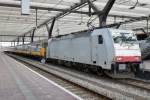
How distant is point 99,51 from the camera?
52.8 ft

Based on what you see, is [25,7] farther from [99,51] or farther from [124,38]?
[124,38]

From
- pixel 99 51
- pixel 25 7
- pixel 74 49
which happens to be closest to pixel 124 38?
pixel 99 51

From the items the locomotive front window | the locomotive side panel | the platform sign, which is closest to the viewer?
the locomotive front window

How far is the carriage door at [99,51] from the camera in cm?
1557

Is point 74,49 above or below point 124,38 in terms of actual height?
below

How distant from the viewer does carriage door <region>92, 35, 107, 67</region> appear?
15.6 meters

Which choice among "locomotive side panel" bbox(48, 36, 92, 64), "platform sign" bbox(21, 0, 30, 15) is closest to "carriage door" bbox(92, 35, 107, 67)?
"locomotive side panel" bbox(48, 36, 92, 64)

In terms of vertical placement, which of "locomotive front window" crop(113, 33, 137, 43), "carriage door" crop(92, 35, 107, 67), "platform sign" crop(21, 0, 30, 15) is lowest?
"carriage door" crop(92, 35, 107, 67)

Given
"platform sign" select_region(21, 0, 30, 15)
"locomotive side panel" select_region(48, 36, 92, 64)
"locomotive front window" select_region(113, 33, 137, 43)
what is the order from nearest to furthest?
"locomotive front window" select_region(113, 33, 137, 43) → "platform sign" select_region(21, 0, 30, 15) → "locomotive side panel" select_region(48, 36, 92, 64)

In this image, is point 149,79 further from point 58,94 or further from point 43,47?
point 43,47

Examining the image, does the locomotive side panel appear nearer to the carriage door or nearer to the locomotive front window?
the carriage door

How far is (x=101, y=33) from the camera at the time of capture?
16.1 metres

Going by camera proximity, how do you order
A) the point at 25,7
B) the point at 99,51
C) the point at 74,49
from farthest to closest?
1. the point at 74,49
2. the point at 99,51
3. the point at 25,7

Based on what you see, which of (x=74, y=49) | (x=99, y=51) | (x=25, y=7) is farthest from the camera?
(x=74, y=49)
